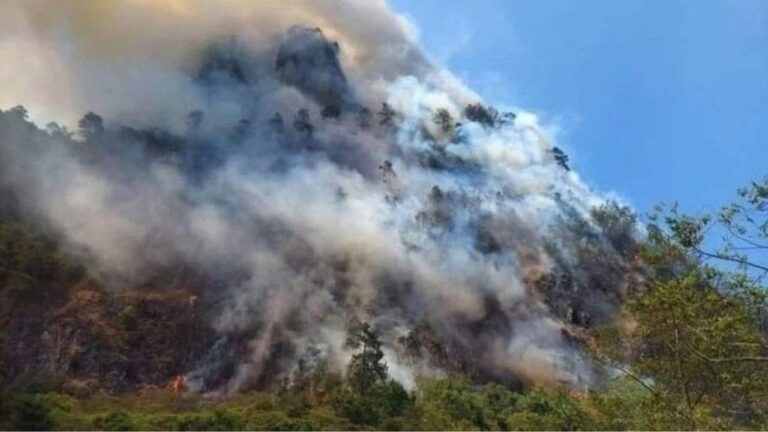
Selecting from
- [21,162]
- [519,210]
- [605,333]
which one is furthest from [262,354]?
[605,333]

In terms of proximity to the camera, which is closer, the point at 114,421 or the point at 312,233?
the point at 114,421

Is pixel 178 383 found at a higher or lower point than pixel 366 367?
higher

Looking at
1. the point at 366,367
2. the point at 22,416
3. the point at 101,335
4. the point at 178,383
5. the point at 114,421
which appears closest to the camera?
the point at 22,416

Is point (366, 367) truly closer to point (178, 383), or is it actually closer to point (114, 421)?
point (178, 383)

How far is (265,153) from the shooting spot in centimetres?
12031

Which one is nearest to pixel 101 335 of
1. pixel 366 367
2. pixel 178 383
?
pixel 178 383

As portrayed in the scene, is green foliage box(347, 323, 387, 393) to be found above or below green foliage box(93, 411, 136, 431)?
above

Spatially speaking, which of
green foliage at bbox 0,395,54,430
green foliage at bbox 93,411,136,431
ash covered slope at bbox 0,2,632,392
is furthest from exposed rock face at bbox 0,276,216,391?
green foliage at bbox 0,395,54,430

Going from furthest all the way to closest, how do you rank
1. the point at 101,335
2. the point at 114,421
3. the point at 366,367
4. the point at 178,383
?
the point at 101,335, the point at 178,383, the point at 366,367, the point at 114,421

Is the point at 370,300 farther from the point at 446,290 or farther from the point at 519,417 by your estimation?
the point at 519,417

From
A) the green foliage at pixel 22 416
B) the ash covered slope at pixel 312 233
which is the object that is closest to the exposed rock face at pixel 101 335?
the ash covered slope at pixel 312 233

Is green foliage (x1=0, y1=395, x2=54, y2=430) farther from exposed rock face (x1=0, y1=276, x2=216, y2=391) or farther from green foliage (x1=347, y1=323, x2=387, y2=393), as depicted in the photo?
exposed rock face (x1=0, y1=276, x2=216, y2=391)

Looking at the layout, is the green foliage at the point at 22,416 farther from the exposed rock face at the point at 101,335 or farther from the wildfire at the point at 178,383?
the exposed rock face at the point at 101,335

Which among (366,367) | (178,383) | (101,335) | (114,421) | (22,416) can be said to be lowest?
(22,416)
